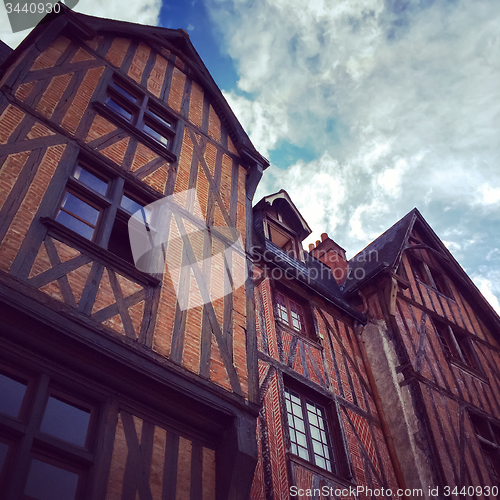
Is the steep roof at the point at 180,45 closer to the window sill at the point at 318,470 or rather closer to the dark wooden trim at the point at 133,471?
the window sill at the point at 318,470

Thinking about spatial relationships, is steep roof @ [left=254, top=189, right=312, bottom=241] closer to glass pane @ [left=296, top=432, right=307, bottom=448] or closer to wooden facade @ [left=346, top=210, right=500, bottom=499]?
wooden facade @ [left=346, top=210, right=500, bottom=499]

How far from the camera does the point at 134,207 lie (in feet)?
22.1

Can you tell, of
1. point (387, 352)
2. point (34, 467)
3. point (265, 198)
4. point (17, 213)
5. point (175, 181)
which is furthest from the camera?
point (265, 198)

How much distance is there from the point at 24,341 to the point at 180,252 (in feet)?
8.36

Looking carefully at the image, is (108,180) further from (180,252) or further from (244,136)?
(244,136)

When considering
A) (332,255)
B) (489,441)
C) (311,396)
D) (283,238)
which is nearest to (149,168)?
(311,396)

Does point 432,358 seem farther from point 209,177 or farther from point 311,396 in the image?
point 209,177

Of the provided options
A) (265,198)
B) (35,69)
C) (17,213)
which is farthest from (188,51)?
(17,213)

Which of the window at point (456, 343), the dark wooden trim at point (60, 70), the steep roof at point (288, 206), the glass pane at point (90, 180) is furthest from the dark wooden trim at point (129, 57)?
the window at point (456, 343)

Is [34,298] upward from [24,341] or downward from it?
upward

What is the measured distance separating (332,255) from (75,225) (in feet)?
29.1

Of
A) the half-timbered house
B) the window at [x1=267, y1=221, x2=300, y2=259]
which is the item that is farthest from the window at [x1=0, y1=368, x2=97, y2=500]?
the window at [x1=267, y1=221, x2=300, y2=259]

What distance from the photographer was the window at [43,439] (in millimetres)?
3686

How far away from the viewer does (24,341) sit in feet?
14.1
